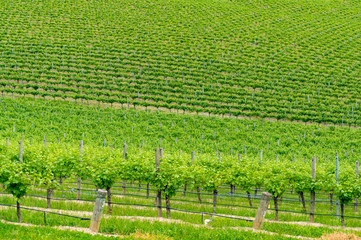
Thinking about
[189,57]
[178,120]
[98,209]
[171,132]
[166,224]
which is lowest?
[166,224]

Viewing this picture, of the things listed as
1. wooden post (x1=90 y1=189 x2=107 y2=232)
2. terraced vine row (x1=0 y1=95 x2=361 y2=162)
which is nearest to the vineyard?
wooden post (x1=90 y1=189 x2=107 y2=232)

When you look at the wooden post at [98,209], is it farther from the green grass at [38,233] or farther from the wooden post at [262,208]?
the wooden post at [262,208]

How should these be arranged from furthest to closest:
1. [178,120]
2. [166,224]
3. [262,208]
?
1. [178,120]
2. [166,224]
3. [262,208]

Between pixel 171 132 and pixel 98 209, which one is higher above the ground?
pixel 171 132

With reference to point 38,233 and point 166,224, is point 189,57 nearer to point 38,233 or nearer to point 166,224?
point 166,224

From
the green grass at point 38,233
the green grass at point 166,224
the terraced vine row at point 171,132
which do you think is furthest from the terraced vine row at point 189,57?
the green grass at point 38,233

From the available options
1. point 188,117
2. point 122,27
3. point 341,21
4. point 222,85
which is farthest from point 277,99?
point 341,21

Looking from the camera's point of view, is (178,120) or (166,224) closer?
(166,224)

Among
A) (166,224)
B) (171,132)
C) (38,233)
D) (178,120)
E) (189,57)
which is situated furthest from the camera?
(189,57)

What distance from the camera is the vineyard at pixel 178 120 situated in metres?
11.3

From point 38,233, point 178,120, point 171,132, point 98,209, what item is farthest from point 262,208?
A: point 178,120

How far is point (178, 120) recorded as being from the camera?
107 ft

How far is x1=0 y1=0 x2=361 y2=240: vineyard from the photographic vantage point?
11344mm

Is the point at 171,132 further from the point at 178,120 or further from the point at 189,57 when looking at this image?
the point at 189,57
